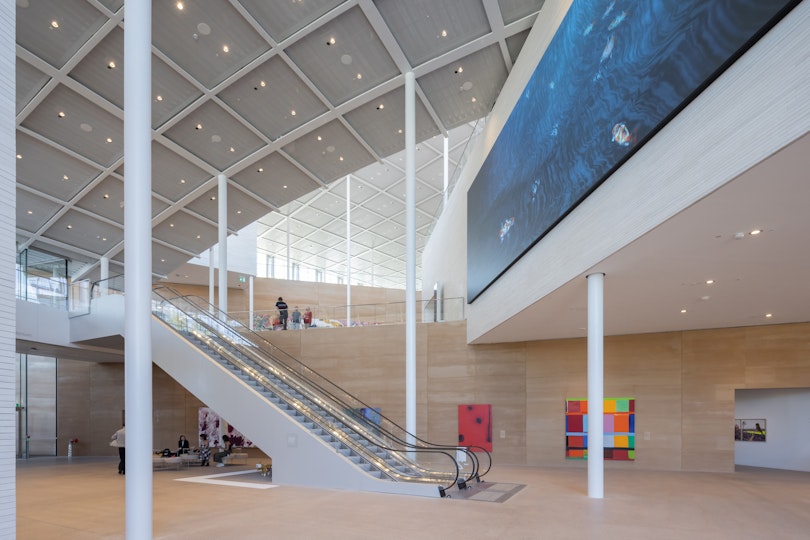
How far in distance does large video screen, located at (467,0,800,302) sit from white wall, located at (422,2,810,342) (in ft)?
0.54

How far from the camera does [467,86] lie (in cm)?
1866

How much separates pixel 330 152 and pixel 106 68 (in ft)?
25.6

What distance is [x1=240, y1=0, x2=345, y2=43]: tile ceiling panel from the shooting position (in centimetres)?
1485

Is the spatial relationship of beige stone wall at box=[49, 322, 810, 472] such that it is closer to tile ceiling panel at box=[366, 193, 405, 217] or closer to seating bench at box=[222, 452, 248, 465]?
seating bench at box=[222, 452, 248, 465]

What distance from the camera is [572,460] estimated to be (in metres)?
17.6

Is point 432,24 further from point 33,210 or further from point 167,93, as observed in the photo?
point 33,210

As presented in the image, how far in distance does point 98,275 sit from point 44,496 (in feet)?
63.0

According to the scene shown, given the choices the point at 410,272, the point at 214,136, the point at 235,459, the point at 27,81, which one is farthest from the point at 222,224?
the point at 410,272

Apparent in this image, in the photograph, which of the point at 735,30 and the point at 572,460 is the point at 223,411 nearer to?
the point at 572,460

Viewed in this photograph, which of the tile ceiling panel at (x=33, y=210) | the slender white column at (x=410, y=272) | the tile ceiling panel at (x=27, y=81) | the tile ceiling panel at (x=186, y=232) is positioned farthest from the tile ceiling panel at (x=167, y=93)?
the tile ceiling panel at (x=186, y=232)

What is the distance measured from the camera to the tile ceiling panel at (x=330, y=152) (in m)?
20.4

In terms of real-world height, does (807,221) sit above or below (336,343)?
above
